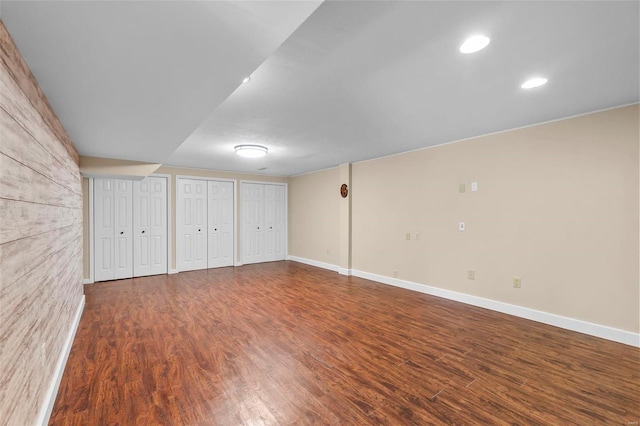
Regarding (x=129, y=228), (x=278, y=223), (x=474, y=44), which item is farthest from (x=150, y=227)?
(x=474, y=44)

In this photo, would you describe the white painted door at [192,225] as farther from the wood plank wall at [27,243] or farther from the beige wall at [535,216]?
the beige wall at [535,216]

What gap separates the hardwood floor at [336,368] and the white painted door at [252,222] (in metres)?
3.20

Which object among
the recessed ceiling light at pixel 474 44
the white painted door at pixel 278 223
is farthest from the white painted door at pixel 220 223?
the recessed ceiling light at pixel 474 44

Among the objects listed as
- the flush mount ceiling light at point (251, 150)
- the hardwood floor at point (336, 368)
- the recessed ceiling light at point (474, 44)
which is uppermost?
the recessed ceiling light at point (474, 44)

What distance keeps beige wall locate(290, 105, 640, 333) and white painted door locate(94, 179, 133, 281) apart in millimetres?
5127

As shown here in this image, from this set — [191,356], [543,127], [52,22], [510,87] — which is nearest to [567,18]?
[510,87]

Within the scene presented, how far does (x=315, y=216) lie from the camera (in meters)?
6.87

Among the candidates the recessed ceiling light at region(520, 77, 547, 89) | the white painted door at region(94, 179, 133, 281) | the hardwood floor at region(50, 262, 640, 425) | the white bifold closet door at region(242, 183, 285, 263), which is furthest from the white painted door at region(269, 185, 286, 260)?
the recessed ceiling light at region(520, 77, 547, 89)

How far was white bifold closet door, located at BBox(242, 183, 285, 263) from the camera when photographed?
7.11m

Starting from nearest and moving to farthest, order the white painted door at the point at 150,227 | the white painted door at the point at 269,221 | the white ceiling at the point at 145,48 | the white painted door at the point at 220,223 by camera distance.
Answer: the white ceiling at the point at 145,48 < the white painted door at the point at 150,227 < the white painted door at the point at 220,223 < the white painted door at the point at 269,221

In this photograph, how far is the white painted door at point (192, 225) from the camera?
616cm

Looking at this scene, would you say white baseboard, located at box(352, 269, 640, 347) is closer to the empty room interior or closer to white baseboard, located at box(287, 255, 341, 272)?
the empty room interior

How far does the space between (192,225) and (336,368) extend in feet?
16.8

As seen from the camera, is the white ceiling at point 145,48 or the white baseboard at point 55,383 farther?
the white baseboard at point 55,383
